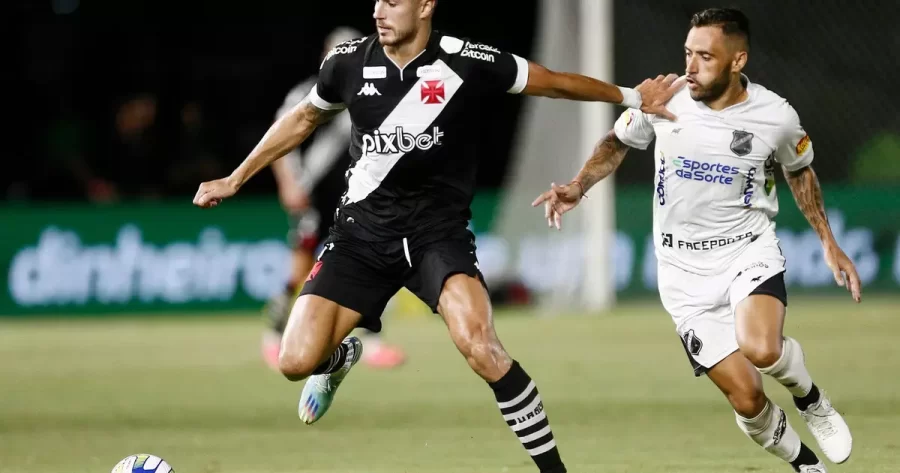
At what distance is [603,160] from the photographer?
6.93 meters

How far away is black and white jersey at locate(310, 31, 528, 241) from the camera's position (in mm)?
6543

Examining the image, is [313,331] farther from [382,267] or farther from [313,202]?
[313,202]

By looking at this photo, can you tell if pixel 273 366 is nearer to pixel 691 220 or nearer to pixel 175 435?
pixel 175 435

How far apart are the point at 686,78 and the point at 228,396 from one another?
194 inches

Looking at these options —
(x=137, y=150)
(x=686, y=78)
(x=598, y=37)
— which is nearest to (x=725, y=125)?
(x=686, y=78)

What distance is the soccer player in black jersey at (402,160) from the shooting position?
6531mm

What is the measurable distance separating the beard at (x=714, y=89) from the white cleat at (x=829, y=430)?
149 cm

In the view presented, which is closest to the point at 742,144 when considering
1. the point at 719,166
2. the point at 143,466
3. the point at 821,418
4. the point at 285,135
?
the point at 719,166

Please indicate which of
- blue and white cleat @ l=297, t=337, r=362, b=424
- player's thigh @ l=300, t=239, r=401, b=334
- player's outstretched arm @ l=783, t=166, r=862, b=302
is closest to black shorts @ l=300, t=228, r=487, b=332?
player's thigh @ l=300, t=239, r=401, b=334

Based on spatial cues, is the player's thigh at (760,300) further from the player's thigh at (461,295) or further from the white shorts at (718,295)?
the player's thigh at (461,295)

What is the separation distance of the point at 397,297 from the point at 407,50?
10.2 m

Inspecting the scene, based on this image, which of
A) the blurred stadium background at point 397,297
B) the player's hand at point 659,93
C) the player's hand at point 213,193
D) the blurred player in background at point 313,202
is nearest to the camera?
the player's hand at point 213,193

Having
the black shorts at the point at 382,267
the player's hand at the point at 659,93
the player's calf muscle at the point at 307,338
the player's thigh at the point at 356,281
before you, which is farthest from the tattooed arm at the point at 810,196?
the player's calf muscle at the point at 307,338

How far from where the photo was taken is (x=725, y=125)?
6.64m
